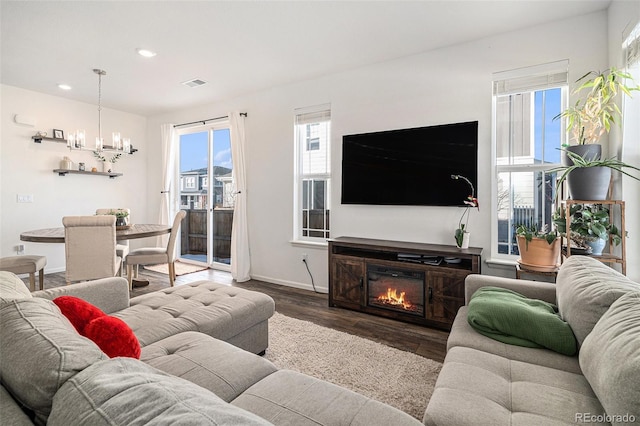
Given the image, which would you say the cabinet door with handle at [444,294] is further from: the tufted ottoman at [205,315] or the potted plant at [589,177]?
the tufted ottoman at [205,315]

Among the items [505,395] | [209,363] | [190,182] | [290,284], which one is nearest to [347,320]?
[290,284]

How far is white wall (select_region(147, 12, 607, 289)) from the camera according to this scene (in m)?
2.83

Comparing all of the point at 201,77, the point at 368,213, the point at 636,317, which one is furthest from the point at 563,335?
the point at 201,77

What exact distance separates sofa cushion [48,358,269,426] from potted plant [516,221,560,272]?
8.63 ft

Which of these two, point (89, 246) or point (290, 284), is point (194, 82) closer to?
point (89, 246)

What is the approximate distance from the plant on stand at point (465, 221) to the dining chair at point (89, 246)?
3.48 metres

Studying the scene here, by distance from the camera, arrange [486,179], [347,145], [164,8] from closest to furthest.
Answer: [164,8] → [486,179] → [347,145]

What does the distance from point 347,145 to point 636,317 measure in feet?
9.98

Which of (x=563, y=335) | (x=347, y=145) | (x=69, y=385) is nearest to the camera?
(x=69, y=385)

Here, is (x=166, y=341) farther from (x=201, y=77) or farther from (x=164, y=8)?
(x=201, y=77)

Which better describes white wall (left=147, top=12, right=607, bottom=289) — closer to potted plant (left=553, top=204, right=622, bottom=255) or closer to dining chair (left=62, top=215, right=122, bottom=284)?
potted plant (left=553, top=204, right=622, bottom=255)

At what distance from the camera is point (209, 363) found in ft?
4.50

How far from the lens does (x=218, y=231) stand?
17.5ft

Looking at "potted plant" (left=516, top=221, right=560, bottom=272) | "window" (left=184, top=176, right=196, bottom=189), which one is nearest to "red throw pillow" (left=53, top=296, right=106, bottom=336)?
"potted plant" (left=516, top=221, right=560, bottom=272)
